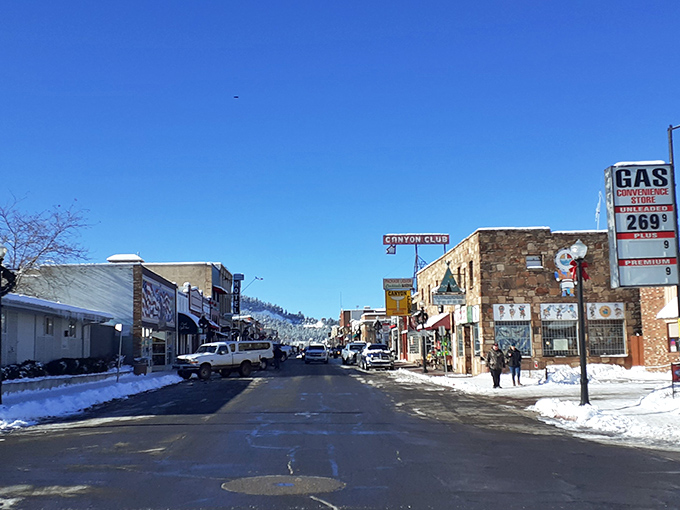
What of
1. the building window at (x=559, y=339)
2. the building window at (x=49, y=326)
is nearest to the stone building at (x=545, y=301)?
the building window at (x=559, y=339)

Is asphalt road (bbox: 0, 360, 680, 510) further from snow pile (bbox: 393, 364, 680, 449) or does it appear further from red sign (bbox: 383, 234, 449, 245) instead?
red sign (bbox: 383, 234, 449, 245)

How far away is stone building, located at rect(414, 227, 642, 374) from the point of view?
35781 mm

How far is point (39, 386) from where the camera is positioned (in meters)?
25.3

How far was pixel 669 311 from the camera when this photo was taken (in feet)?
102

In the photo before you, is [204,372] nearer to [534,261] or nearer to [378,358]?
[378,358]

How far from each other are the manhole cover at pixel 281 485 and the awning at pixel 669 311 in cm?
2606

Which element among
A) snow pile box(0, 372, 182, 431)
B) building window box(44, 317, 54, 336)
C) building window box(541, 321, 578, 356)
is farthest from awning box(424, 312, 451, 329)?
building window box(44, 317, 54, 336)

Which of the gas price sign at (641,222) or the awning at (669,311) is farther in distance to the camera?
the awning at (669,311)

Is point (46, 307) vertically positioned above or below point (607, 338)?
above

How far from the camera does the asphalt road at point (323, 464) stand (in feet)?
26.0

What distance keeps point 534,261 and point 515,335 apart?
398cm

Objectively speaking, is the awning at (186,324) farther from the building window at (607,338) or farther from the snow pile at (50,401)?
the building window at (607,338)

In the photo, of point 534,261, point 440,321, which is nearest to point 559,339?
point 534,261

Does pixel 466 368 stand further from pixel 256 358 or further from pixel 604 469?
pixel 604 469
